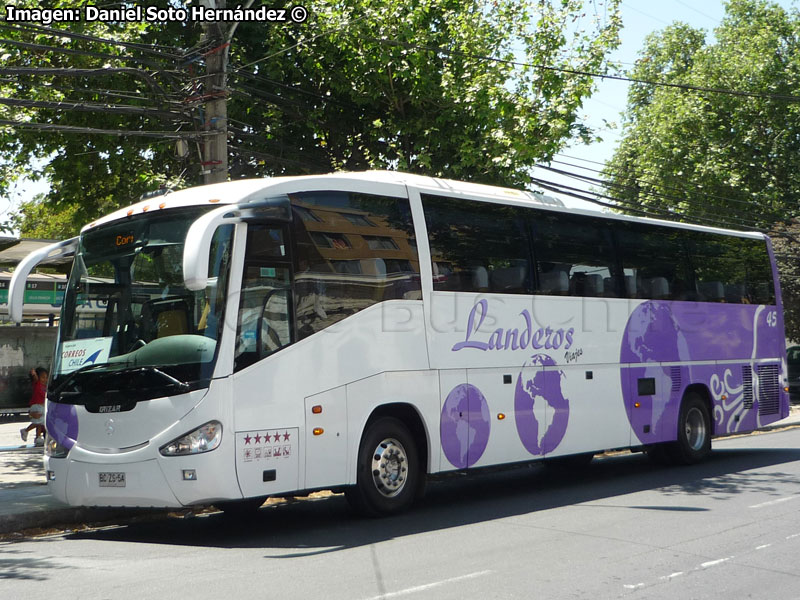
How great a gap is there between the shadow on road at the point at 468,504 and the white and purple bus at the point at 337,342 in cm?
47

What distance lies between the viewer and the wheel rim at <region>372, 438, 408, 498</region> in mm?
10164

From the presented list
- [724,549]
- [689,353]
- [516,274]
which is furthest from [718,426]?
[724,549]

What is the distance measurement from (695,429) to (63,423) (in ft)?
33.5

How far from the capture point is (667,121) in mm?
42875

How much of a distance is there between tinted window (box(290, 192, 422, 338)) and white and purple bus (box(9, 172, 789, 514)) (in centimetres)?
2

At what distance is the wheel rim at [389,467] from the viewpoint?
1016cm

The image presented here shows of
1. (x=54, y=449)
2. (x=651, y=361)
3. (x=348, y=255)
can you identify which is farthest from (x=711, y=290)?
(x=54, y=449)

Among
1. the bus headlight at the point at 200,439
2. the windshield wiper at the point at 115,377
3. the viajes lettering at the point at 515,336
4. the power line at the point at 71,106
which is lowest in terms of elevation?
the bus headlight at the point at 200,439

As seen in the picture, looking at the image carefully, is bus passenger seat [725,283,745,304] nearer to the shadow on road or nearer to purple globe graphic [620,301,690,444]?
purple globe graphic [620,301,690,444]

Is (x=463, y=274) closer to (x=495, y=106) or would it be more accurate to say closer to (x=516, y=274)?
(x=516, y=274)

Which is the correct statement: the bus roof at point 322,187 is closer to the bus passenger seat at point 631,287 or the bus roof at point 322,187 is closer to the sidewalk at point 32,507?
the bus passenger seat at point 631,287

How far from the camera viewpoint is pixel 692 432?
15.2 meters

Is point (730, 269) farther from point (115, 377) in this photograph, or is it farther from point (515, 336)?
point (115, 377)

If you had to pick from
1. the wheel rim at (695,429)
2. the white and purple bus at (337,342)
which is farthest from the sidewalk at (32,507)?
the wheel rim at (695,429)
